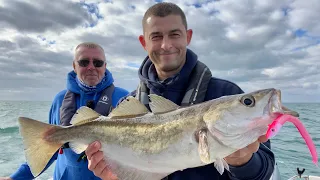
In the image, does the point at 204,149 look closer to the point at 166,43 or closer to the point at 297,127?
the point at 297,127

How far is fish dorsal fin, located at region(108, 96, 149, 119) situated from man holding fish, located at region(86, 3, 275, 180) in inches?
14.4

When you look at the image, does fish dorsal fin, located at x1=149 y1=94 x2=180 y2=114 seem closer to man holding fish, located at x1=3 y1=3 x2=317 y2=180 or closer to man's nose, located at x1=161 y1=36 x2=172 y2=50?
man holding fish, located at x1=3 y1=3 x2=317 y2=180

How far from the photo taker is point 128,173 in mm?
3162

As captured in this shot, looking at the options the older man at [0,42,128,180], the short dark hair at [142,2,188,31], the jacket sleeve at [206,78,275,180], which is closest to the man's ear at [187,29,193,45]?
the short dark hair at [142,2,188,31]

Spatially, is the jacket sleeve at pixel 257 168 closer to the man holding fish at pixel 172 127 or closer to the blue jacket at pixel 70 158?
the man holding fish at pixel 172 127

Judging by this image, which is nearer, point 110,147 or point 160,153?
point 160,153

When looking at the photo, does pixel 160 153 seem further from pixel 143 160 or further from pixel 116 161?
pixel 116 161

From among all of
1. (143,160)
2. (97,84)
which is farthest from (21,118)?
(97,84)

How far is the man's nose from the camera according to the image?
11.7 feet

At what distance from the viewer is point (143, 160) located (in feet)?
9.77

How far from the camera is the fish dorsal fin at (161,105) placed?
3022 mm

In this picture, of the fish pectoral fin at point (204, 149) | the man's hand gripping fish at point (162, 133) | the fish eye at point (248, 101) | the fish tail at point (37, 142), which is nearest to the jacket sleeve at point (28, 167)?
the fish tail at point (37, 142)

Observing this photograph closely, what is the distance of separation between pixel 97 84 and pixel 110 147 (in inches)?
119

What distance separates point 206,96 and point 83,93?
11.1 ft
